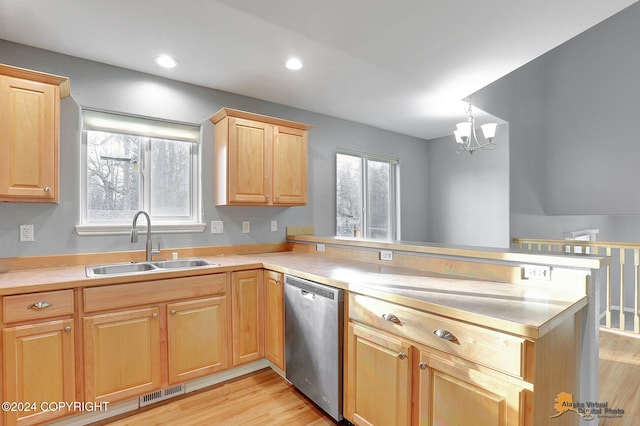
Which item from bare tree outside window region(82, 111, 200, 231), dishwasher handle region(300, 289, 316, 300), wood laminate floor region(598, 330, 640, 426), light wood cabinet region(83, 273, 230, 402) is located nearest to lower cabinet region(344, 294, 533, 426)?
A: dishwasher handle region(300, 289, 316, 300)

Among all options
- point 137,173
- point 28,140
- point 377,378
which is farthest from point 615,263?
point 28,140

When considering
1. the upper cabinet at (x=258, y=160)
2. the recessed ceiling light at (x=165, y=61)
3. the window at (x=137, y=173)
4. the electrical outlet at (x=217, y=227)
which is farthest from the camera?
the electrical outlet at (x=217, y=227)

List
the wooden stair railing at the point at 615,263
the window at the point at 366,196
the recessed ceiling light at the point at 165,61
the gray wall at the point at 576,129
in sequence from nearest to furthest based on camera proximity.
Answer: the recessed ceiling light at the point at 165,61, the wooden stair railing at the point at 615,263, the window at the point at 366,196, the gray wall at the point at 576,129

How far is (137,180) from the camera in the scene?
107 inches

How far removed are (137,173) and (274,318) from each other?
1.69 meters

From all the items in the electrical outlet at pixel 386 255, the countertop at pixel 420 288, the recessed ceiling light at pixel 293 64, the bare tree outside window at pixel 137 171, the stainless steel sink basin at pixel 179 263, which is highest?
the recessed ceiling light at pixel 293 64

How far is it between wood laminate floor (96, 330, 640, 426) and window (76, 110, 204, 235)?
134 centimetres

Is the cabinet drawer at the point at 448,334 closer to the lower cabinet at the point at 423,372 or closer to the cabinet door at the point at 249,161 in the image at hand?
the lower cabinet at the point at 423,372

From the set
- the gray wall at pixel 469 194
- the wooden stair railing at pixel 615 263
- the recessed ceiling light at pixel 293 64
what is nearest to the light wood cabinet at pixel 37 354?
the recessed ceiling light at pixel 293 64

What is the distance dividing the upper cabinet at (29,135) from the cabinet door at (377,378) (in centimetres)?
214

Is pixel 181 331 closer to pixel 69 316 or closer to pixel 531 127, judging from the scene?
pixel 69 316

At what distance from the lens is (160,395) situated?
2.22 meters

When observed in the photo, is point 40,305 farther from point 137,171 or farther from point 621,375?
point 621,375

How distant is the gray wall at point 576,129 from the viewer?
176 inches
